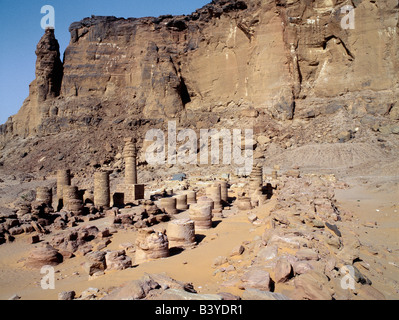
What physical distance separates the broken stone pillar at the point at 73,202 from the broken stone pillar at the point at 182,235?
23.0 ft

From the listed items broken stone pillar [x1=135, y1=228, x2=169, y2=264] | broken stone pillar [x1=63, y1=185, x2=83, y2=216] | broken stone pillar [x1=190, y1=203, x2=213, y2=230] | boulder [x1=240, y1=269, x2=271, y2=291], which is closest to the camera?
boulder [x1=240, y1=269, x2=271, y2=291]

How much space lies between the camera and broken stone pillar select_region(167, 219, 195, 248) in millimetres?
8266

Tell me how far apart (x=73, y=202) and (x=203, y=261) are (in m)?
9.11

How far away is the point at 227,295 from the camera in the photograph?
3965mm

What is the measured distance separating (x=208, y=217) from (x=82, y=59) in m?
45.0

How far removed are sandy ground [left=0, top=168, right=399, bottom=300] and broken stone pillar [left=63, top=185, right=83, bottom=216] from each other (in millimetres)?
2193

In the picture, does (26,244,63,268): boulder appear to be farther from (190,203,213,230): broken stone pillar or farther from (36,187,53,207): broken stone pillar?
(36,187,53,207): broken stone pillar

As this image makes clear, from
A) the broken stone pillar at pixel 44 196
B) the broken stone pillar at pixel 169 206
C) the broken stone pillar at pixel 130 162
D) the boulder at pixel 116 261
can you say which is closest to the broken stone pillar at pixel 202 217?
the broken stone pillar at pixel 169 206

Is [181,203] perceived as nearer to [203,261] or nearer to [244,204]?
[244,204]

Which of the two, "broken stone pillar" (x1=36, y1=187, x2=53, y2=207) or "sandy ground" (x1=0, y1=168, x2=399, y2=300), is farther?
"broken stone pillar" (x1=36, y1=187, x2=53, y2=207)

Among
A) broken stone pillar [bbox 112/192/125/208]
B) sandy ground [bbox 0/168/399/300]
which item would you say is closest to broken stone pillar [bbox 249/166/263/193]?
sandy ground [bbox 0/168/399/300]

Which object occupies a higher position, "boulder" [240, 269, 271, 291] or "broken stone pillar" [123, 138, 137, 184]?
"broken stone pillar" [123, 138, 137, 184]

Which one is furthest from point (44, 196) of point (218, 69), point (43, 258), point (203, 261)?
point (218, 69)

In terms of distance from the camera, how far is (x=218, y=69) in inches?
1683
